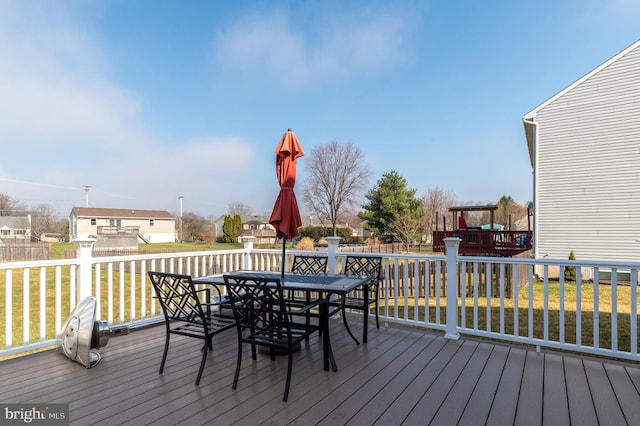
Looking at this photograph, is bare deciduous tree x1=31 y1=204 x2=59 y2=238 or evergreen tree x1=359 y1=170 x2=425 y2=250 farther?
bare deciduous tree x1=31 y1=204 x2=59 y2=238

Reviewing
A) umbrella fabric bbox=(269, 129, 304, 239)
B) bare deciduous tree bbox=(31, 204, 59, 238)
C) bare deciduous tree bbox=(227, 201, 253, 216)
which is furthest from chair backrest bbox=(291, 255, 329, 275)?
bare deciduous tree bbox=(227, 201, 253, 216)

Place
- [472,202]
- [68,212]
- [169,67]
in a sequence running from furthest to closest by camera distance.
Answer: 1. [68,212]
2. [472,202]
3. [169,67]

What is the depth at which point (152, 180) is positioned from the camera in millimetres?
21297

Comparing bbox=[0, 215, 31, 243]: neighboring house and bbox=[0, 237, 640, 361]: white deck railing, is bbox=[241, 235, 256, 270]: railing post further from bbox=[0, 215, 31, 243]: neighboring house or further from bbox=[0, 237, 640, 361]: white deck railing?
bbox=[0, 215, 31, 243]: neighboring house

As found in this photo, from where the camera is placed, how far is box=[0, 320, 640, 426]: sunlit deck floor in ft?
6.86

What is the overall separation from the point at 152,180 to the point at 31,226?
2115 cm

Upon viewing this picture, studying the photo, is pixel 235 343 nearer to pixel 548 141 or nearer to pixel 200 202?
pixel 548 141

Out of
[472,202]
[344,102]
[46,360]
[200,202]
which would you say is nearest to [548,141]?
[344,102]

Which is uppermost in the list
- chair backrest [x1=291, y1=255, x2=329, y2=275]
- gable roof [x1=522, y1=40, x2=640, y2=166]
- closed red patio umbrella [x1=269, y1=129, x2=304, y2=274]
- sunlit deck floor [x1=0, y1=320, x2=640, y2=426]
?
gable roof [x1=522, y1=40, x2=640, y2=166]

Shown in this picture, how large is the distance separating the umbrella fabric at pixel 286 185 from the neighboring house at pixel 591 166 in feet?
32.8

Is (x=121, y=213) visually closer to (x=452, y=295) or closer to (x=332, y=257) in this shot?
(x=332, y=257)

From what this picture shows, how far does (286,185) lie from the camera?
3.33 metres

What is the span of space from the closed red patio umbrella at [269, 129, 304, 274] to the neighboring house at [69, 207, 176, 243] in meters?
35.9

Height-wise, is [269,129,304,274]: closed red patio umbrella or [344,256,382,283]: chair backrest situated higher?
[269,129,304,274]: closed red patio umbrella
